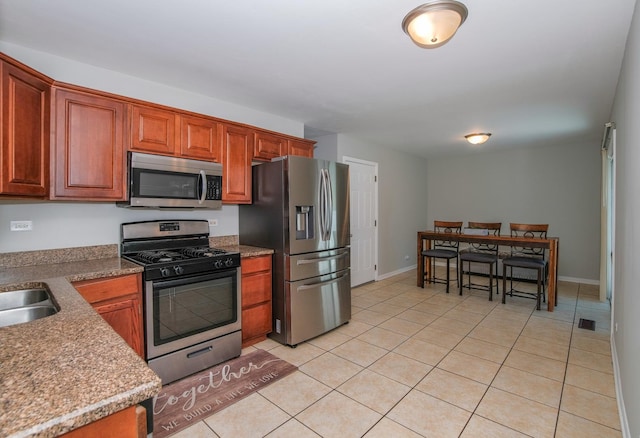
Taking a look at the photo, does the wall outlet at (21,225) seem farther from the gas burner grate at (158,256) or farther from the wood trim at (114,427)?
the wood trim at (114,427)

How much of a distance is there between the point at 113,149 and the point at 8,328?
1670mm

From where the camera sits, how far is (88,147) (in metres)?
2.31

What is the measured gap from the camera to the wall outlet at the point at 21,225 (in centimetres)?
223

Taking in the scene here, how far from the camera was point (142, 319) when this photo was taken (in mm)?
2273

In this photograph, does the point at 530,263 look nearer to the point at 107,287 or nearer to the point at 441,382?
the point at 441,382

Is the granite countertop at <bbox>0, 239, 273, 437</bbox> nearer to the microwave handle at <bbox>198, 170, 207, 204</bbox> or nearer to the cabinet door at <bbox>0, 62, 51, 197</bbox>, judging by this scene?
the cabinet door at <bbox>0, 62, 51, 197</bbox>

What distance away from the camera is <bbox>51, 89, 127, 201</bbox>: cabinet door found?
7.18 feet

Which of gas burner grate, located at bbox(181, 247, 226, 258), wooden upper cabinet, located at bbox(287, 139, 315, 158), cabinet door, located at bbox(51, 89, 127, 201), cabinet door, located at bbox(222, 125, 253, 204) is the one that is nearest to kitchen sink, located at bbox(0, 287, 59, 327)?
cabinet door, located at bbox(51, 89, 127, 201)

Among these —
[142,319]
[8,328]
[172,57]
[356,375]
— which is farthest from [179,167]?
[356,375]

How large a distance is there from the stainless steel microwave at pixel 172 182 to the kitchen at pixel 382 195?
0.37m

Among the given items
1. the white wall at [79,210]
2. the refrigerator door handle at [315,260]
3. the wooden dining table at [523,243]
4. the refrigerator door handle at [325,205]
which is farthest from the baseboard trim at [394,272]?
the white wall at [79,210]

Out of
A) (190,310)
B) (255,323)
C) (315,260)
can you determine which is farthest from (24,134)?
(315,260)

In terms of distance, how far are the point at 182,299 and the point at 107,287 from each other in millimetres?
521

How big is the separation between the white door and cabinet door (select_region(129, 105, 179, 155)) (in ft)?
8.97
